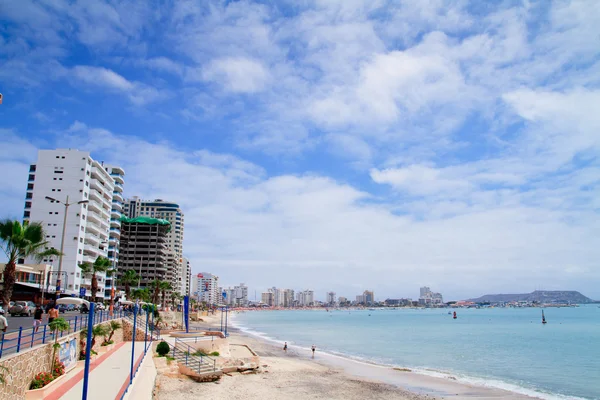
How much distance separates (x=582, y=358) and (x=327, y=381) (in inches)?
1545

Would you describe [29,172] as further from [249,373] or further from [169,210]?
Result: [169,210]

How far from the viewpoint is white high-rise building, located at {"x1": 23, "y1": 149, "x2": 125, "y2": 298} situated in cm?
7238

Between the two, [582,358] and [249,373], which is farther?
[582,358]

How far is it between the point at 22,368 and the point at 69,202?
65.9 meters

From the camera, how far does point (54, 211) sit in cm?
7412

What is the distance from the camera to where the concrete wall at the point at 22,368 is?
42.5 ft

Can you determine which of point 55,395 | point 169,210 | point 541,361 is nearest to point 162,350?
point 55,395

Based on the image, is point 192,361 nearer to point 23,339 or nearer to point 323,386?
point 323,386

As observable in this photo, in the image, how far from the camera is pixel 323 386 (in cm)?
3262

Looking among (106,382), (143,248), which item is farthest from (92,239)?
(106,382)

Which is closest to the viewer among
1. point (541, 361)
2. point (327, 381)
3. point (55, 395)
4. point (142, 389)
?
point (55, 395)

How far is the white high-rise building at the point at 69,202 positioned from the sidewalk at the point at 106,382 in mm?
51060

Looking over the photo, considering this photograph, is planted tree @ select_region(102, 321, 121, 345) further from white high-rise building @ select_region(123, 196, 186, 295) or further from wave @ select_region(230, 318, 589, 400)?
white high-rise building @ select_region(123, 196, 186, 295)

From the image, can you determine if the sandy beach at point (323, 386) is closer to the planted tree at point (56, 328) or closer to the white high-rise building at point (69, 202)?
the planted tree at point (56, 328)
